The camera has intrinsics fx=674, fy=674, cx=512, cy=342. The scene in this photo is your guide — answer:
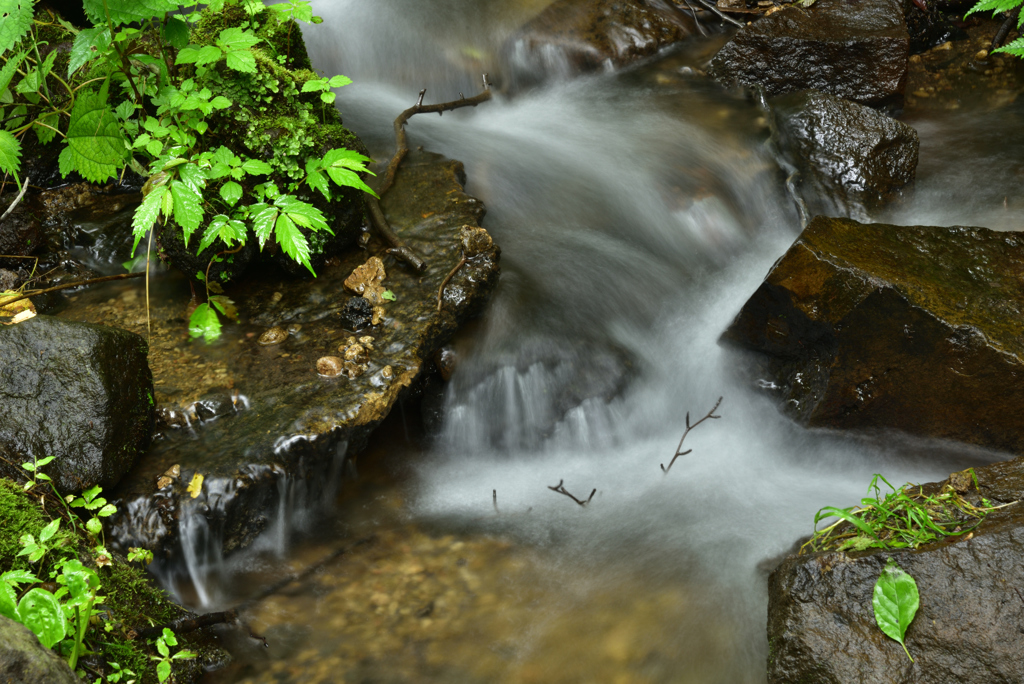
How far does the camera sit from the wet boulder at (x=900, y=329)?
10.3 ft

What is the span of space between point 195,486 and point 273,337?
0.90m

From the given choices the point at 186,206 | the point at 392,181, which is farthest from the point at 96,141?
the point at 392,181

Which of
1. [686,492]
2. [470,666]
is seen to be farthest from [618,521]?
[470,666]

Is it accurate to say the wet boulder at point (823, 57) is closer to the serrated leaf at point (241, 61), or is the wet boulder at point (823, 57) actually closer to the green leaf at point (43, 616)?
the serrated leaf at point (241, 61)

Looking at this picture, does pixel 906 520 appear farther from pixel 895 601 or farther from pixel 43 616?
pixel 43 616

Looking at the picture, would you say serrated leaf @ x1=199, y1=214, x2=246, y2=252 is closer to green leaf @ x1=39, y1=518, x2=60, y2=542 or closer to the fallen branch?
the fallen branch

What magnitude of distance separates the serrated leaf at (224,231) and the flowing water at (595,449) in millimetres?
1199

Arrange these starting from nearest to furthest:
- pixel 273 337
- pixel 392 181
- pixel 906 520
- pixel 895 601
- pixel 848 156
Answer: pixel 895 601 < pixel 906 520 < pixel 273 337 < pixel 392 181 < pixel 848 156

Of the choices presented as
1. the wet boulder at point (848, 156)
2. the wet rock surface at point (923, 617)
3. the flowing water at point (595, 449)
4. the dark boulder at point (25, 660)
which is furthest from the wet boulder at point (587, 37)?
→ the dark boulder at point (25, 660)

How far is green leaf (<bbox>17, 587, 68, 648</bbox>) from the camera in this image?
5.76ft

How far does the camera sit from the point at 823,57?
5.89m

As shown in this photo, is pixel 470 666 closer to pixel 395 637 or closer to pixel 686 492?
pixel 395 637

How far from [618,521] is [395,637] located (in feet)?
3.81

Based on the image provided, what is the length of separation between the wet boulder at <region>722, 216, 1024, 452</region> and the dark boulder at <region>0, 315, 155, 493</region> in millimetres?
2993
